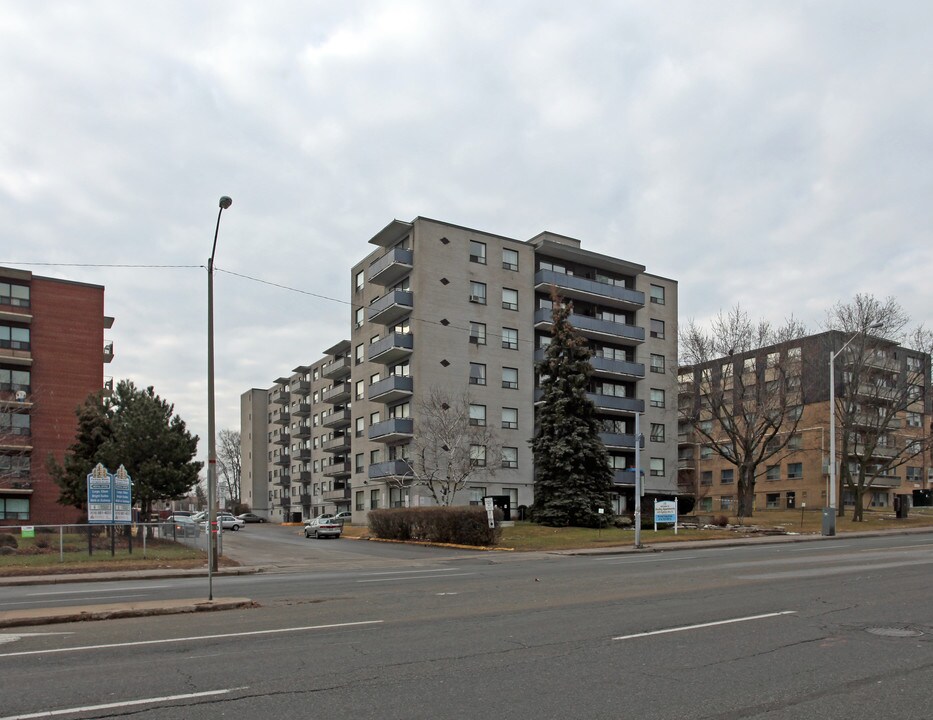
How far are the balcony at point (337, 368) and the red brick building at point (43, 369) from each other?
84.2 ft

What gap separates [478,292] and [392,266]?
21.4ft

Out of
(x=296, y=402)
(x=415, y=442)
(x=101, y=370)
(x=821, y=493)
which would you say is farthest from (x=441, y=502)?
(x=296, y=402)

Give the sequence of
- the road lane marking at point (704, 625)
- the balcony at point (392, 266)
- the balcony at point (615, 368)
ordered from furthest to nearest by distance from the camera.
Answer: the balcony at point (615, 368) → the balcony at point (392, 266) → the road lane marking at point (704, 625)

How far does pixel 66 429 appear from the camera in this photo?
179 ft

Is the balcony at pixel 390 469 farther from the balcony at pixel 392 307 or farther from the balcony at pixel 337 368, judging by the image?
the balcony at pixel 337 368

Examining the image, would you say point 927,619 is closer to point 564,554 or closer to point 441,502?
point 564,554

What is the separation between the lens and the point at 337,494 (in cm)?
7638

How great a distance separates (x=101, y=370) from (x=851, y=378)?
51.7 metres

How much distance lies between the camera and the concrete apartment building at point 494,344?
54.4 meters

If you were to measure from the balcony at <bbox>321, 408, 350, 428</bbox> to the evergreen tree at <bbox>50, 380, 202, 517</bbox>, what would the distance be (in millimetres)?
34284

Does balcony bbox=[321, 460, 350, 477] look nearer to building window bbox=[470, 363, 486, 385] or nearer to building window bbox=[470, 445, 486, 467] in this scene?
building window bbox=[470, 363, 486, 385]

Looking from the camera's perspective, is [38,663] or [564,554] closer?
[38,663]

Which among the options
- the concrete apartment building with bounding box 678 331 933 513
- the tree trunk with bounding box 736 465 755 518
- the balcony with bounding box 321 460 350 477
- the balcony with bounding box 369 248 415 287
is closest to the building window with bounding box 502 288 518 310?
the balcony with bounding box 369 248 415 287

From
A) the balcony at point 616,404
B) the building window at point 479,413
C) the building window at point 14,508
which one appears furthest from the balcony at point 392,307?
the building window at point 14,508
